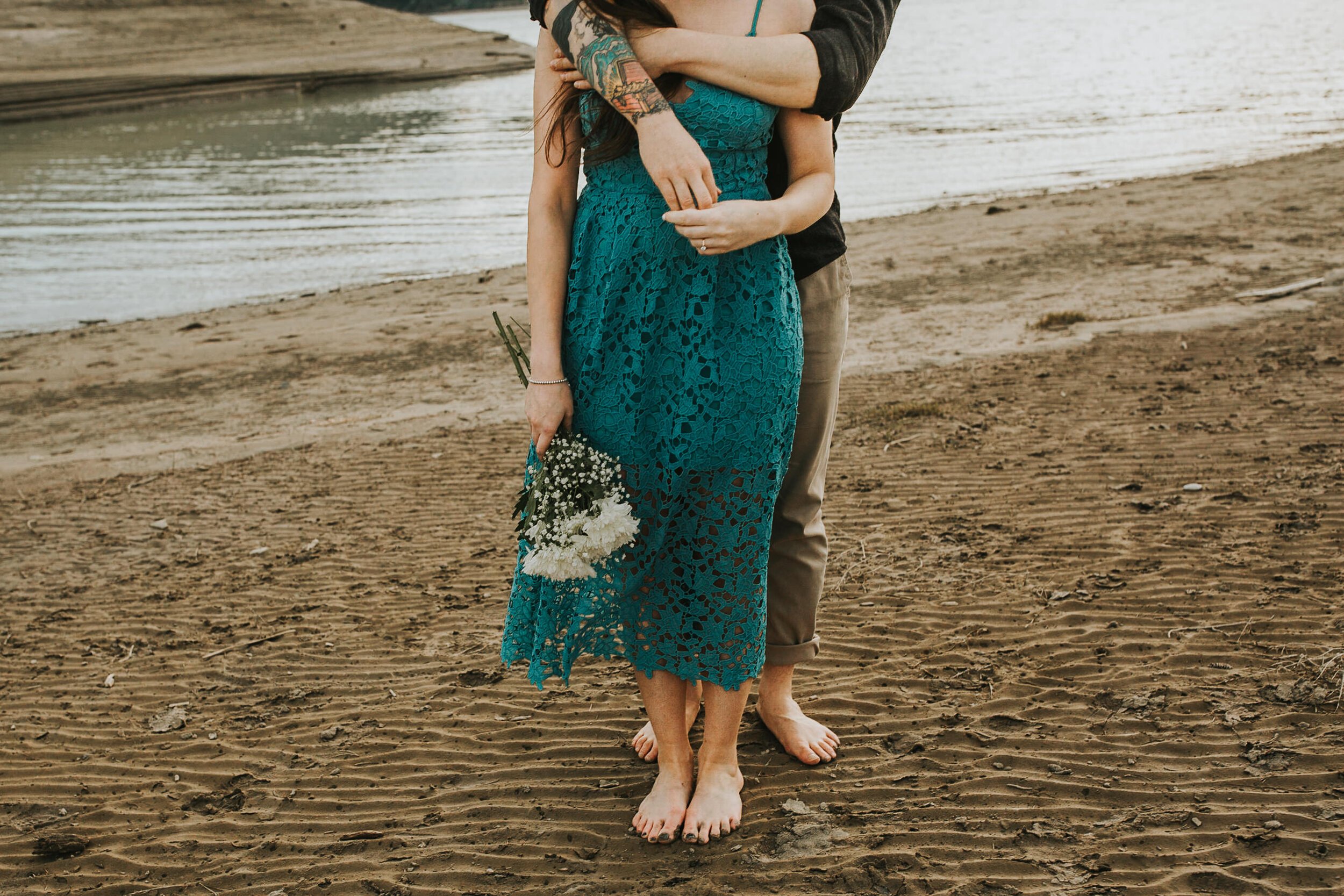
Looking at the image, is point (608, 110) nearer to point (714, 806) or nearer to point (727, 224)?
point (727, 224)

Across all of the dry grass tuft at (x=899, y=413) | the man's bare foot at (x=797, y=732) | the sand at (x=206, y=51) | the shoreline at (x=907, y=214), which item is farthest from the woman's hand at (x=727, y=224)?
the sand at (x=206, y=51)

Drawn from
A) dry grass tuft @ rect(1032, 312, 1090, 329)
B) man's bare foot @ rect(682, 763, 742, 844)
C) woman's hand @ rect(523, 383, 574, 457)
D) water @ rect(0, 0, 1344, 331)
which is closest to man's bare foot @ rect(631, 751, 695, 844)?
man's bare foot @ rect(682, 763, 742, 844)

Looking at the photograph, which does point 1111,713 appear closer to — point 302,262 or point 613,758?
point 613,758

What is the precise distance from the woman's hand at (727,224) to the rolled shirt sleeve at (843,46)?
0.26m

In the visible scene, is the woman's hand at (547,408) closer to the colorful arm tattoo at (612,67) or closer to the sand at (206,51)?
the colorful arm tattoo at (612,67)

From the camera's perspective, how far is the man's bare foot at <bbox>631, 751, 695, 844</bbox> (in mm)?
2721

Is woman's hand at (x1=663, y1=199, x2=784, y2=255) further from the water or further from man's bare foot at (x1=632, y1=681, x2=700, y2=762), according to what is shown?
the water

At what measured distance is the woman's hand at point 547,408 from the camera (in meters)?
2.42

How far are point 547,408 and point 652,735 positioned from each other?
123 centimetres

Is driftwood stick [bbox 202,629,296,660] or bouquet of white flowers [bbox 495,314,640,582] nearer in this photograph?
bouquet of white flowers [bbox 495,314,640,582]

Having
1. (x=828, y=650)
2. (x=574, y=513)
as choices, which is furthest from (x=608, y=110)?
(x=828, y=650)

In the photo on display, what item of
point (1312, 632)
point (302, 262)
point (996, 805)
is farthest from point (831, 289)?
point (302, 262)

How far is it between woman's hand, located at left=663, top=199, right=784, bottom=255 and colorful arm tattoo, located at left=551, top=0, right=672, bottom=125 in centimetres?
23

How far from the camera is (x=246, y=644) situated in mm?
4117
